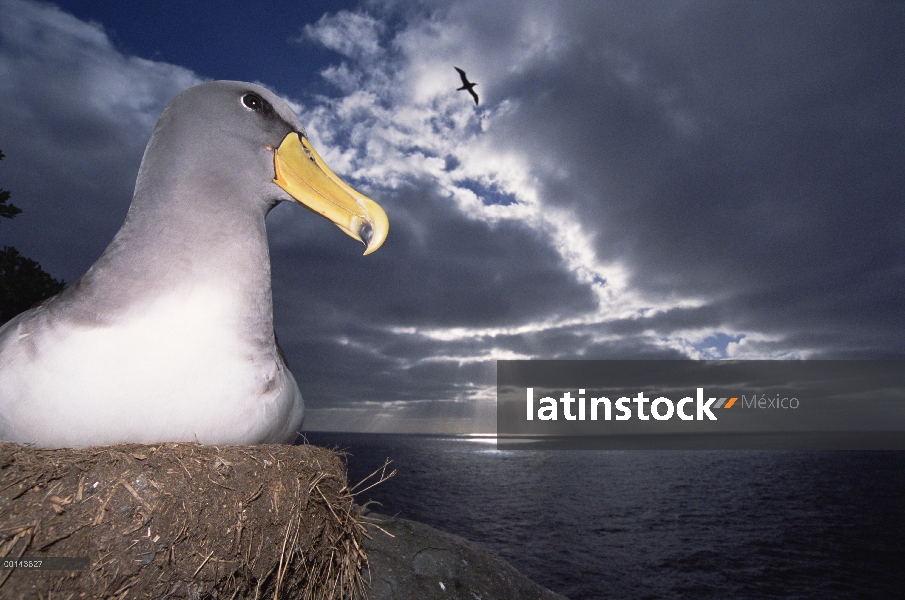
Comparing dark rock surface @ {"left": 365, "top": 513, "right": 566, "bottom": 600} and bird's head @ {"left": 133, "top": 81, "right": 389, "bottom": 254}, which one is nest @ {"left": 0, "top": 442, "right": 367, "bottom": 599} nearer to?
bird's head @ {"left": 133, "top": 81, "right": 389, "bottom": 254}

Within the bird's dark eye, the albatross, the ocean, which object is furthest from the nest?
the ocean

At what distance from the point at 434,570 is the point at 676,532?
55.1m

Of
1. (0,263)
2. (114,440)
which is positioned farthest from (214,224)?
(0,263)

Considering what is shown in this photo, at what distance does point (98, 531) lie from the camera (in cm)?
226

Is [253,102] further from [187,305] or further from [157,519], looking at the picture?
[157,519]

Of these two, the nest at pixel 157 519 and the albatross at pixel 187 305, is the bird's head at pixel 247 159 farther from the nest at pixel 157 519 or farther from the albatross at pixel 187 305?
the nest at pixel 157 519

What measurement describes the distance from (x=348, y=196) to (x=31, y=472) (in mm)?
2143

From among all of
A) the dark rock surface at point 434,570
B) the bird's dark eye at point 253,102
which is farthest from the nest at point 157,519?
the dark rock surface at point 434,570

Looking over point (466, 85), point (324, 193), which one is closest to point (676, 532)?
point (466, 85)

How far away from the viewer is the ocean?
3266 cm

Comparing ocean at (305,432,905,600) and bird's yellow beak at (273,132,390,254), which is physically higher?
bird's yellow beak at (273,132,390,254)

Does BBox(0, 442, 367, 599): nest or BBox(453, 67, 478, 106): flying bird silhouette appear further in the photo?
BBox(453, 67, 478, 106): flying bird silhouette

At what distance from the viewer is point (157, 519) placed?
92.4 inches

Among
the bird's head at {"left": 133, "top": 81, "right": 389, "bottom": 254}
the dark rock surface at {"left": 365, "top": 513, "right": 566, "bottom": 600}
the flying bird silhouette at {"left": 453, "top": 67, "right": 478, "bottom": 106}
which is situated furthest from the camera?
the flying bird silhouette at {"left": 453, "top": 67, "right": 478, "bottom": 106}
